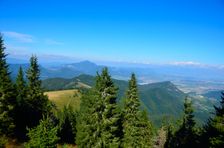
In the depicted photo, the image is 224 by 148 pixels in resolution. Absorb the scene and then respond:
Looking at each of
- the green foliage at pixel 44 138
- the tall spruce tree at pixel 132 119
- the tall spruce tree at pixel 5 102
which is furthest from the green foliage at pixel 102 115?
the tall spruce tree at pixel 5 102

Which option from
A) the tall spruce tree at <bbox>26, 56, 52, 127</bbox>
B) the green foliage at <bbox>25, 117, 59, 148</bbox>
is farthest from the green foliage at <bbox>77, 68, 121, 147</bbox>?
the tall spruce tree at <bbox>26, 56, 52, 127</bbox>

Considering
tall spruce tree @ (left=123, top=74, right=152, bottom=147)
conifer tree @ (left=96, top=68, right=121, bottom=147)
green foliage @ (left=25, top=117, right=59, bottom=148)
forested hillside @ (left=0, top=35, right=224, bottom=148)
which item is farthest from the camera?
tall spruce tree @ (left=123, top=74, right=152, bottom=147)

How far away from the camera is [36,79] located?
64.7 metres

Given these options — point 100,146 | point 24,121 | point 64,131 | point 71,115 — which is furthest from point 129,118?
point 71,115

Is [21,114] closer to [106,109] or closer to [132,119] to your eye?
[132,119]

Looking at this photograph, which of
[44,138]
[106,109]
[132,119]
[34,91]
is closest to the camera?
[44,138]

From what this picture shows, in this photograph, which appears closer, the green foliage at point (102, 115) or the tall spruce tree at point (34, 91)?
the green foliage at point (102, 115)

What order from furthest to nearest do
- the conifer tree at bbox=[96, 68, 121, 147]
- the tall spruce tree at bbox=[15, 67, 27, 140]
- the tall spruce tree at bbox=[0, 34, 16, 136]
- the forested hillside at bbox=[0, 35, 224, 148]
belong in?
the tall spruce tree at bbox=[15, 67, 27, 140], the tall spruce tree at bbox=[0, 34, 16, 136], the conifer tree at bbox=[96, 68, 121, 147], the forested hillside at bbox=[0, 35, 224, 148]

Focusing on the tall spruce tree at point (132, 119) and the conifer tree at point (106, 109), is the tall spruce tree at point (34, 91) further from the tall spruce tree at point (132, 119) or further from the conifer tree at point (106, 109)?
the conifer tree at point (106, 109)

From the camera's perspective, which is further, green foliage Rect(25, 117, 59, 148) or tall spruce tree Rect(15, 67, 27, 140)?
tall spruce tree Rect(15, 67, 27, 140)

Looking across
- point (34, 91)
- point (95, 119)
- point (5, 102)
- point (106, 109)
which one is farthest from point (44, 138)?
point (34, 91)

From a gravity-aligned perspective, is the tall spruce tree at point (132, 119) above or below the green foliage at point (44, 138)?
below

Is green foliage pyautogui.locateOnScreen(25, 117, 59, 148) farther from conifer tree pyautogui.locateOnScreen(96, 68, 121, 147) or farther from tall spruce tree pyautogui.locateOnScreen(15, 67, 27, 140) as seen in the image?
tall spruce tree pyautogui.locateOnScreen(15, 67, 27, 140)

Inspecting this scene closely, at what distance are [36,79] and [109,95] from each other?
33.8 metres
